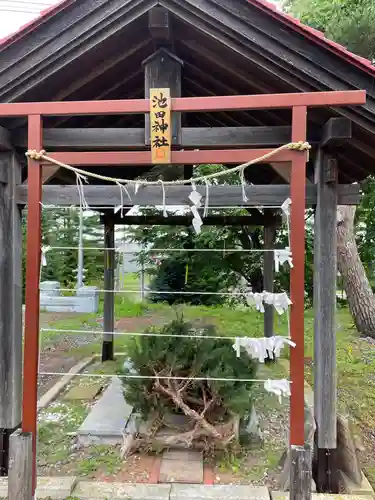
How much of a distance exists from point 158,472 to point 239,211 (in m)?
5.91

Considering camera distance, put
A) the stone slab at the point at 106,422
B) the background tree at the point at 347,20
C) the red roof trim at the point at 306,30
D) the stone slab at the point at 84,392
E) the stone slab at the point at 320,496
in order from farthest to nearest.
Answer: the background tree at the point at 347,20 → the stone slab at the point at 84,392 → the stone slab at the point at 106,422 → the stone slab at the point at 320,496 → the red roof trim at the point at 306,30

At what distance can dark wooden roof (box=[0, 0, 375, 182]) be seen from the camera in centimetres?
267

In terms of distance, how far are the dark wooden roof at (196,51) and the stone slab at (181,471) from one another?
2766 millimetres

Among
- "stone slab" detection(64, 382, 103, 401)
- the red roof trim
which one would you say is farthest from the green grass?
the red roof trim

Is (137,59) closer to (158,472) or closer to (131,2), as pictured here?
(131,2)

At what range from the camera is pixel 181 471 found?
11.0ft

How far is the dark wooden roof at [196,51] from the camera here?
2672 millimetres

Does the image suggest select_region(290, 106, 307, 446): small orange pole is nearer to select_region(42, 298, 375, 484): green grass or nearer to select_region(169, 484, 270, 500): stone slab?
select_region(169, 484, 270, 500): stone slab

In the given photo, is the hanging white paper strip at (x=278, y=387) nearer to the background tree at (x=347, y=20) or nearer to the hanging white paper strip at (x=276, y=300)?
the hanging white paper strip at (x=276, y=300)

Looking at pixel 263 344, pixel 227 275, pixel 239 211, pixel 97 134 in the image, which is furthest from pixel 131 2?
pixel 227 275

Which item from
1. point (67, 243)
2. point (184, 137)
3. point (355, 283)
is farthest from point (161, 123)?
point (67, 243)

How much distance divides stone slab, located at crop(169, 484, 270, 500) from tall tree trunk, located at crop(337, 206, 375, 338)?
6.50 meters

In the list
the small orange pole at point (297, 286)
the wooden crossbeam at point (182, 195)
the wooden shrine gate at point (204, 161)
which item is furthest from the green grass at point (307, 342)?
the wooden crossbeam at point (182, 195)

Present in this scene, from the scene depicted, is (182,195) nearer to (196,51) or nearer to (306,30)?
(196,51)
